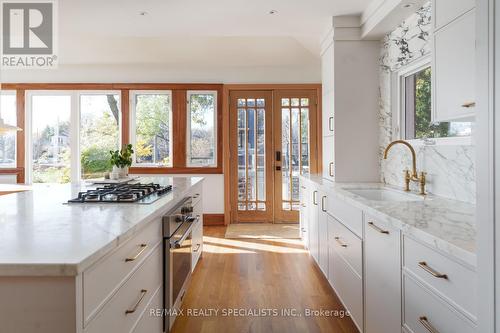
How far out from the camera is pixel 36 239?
1021 millimetres

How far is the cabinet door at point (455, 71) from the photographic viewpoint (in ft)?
4.71

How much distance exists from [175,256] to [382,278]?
3.77 ft

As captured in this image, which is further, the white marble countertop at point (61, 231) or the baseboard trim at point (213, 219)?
the baseboard trim at point (213, 219)

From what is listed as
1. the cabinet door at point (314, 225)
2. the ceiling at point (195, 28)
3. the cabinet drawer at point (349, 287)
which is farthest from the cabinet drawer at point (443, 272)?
the ceiling at point (195, 28)

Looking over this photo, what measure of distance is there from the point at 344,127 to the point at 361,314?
1.83 metres

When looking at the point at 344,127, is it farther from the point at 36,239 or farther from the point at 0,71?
the point at 0,71

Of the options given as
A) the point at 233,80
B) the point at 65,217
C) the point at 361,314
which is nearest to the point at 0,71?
the point at 233,80

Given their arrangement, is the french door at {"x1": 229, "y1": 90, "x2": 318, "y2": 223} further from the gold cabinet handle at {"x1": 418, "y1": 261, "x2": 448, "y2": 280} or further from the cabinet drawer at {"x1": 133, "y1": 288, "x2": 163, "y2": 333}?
the gold cabinet handle at {"x1": 418, "y1": 261, "x2": 448, "y2": 280}

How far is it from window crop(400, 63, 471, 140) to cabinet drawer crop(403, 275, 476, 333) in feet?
4.14

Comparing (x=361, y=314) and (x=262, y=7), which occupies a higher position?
(x=262, y=7)

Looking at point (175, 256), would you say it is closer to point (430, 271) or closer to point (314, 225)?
point (430, 271)

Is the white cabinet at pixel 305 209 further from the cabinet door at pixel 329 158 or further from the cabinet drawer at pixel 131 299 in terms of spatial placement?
the cabinet drawer at pixel 131 299

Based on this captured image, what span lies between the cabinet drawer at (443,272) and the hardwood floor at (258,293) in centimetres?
106

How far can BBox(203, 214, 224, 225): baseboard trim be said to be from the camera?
16.7 feet
